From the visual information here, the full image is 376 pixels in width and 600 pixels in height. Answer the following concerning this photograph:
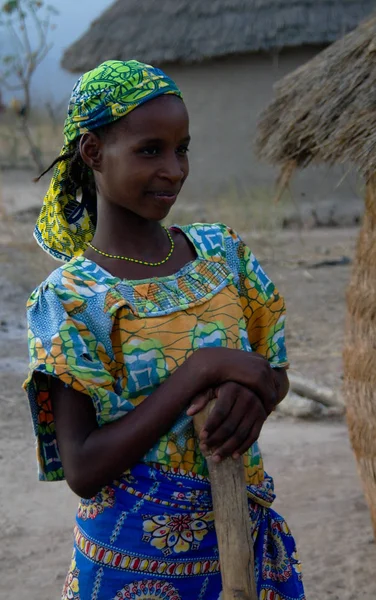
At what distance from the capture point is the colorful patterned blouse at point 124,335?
135 cm

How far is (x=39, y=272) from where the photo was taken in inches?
306

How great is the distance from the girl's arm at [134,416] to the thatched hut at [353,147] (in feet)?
5.05

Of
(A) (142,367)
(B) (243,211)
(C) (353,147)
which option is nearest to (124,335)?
(A) (142,367)

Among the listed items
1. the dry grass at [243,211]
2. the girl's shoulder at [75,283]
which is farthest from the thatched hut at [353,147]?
the dry grass at [243,211]

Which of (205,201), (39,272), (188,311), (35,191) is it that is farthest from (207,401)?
(35,191)

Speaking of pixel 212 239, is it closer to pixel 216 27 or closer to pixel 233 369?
pixel 233 369

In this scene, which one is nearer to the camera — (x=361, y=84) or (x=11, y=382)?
(x=361, y=84)

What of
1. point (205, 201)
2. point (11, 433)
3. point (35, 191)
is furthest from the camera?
point (35, 191)

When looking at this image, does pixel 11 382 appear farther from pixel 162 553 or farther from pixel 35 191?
pixel 35 191

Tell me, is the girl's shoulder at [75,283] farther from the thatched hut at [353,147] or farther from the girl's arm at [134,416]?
the thatched hut at [353,147]

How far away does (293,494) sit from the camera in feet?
12.3

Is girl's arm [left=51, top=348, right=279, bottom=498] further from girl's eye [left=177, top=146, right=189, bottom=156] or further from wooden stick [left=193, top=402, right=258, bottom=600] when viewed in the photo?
girl's eye [left=177, top=146, right=189, bottom=156]

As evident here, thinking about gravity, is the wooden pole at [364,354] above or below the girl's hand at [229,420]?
below

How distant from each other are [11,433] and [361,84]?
2613 millimetres
